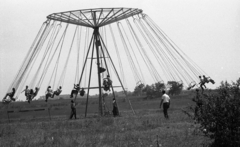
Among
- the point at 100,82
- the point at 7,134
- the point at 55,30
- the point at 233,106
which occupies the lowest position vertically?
the point at 7,134

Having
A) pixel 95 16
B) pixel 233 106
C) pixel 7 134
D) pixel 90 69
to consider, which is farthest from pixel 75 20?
pixel 233 106

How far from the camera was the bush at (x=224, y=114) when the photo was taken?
9.52 metres

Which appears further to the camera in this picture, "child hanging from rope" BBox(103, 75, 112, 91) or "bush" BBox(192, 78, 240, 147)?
"child hanging from rope" BBox(103, 75, 112, 91)

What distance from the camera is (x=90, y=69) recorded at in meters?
25.1

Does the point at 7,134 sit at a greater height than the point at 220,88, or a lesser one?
lesser

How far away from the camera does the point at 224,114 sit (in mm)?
9578

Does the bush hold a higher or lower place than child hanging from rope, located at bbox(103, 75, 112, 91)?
lower

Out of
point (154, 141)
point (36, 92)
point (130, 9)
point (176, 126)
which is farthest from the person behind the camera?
point (36, 92)

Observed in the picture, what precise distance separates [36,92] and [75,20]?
19.4 feet

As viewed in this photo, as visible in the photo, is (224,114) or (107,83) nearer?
(224,114)

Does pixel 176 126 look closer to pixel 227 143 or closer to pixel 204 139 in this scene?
pixel 204 139

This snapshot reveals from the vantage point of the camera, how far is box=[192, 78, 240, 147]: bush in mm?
9523

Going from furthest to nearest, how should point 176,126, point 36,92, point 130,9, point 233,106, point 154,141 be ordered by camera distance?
1. point 36,92
2. point 130,9
3. point 176,126
4. point 154,141
5. point 233,106

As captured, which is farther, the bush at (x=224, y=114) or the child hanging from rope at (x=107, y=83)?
the child hanging from rope at (x=107, y=83)
